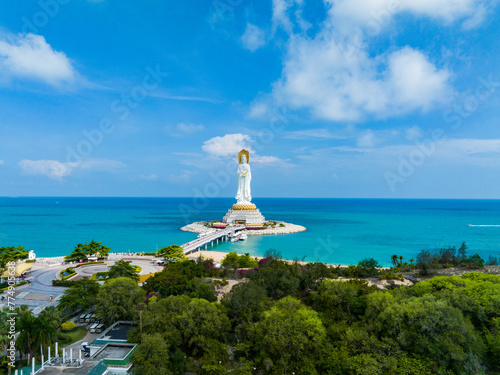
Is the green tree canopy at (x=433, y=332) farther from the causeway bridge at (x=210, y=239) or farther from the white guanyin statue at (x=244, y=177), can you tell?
the white guanyin statue at (x=244, y=177)

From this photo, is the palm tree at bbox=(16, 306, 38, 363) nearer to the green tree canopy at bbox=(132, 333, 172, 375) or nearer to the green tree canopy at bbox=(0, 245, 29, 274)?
the green tree canopy at bbox=(132, 333, 172, 375)

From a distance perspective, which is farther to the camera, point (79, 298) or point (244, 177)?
point (244, 177)

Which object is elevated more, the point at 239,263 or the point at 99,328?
the point at 239,263

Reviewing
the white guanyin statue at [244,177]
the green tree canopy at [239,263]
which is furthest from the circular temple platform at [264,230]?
the green tree canopy at [239,263]

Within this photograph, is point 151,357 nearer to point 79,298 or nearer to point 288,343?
point 288,343

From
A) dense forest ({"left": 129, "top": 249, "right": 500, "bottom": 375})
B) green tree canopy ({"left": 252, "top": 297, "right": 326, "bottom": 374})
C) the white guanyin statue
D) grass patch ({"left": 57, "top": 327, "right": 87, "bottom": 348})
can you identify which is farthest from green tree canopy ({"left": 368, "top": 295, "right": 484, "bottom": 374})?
the white guanyin statue

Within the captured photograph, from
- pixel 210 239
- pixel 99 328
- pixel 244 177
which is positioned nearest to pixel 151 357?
pixel 99 328

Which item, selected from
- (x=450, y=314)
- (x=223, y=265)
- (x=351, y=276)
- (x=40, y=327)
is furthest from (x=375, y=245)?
(x=40, y=327)

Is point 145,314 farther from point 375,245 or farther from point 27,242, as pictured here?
point 27,242
